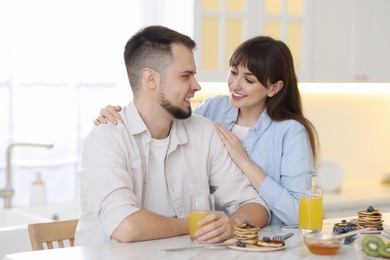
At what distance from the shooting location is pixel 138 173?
2910 mm

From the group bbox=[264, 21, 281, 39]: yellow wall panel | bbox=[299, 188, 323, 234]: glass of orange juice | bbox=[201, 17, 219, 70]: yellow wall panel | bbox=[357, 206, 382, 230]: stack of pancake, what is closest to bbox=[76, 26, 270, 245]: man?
bbox=[299, 188, 323, 234]: glass of orange juice

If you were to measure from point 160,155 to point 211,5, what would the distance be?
63.2 inches

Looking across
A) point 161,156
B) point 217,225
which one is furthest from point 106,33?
point 217,225

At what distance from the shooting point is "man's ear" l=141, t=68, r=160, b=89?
9.83 ft

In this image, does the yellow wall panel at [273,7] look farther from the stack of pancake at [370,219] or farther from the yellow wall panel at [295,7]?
the stack of pancake at [370,219]

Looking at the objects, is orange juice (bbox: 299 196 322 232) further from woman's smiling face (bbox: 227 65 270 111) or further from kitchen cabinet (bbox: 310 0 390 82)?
kitchen cabinet (bbox: 310 0 390 82)

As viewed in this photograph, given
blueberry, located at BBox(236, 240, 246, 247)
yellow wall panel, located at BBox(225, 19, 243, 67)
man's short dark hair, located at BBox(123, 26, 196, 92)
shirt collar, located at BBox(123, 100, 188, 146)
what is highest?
yellow wall panel, located at BBox(225, 19, 243, 67)

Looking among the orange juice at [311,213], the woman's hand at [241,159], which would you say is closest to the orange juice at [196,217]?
the orange juice at [311,213]

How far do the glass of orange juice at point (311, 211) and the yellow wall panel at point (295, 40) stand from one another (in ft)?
6.75

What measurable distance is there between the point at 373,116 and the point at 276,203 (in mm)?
2752

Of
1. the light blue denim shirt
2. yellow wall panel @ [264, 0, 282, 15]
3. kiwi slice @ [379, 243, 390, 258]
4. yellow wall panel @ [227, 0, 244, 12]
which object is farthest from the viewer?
yellow wall panel @ [264, 0, 282, 15]

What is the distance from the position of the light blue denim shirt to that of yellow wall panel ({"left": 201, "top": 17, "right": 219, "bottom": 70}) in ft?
3.80

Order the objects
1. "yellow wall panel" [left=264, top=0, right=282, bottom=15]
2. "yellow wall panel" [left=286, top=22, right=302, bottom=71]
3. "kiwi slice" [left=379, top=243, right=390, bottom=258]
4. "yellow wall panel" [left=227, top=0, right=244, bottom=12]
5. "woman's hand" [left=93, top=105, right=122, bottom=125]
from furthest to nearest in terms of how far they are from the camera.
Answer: "yellow wall panel" [left=286, top=22, right=302, bottom=71] → "yellow wall panel" [left=264, top=0, right=282, bottom=15] → "yellow wall panel" [left=227, top=0, right=244, bottom=12] → "woman's hand" [left=93, top=105, right=122, bottom=125] → "kiwi slice" [left=379, top=243, right=390, bottom=258]

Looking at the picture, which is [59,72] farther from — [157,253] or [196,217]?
[157,253]
